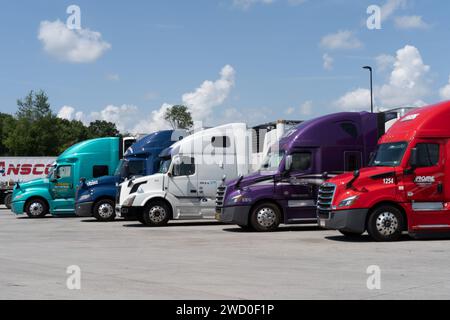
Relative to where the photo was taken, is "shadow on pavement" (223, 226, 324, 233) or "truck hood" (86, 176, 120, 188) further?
"truck hood" (86, 176, 120, 188)

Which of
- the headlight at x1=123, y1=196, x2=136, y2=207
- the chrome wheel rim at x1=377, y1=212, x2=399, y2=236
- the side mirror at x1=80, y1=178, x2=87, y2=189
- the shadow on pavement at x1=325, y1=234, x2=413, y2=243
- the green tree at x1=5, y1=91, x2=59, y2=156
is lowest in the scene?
the shadow on pavement at x1=325, y1=234, x2=413, y2=243

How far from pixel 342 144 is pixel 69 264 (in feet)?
31.2

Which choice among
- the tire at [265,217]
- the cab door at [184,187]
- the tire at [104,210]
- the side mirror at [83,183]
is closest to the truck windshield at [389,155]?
the tire at [265,217]

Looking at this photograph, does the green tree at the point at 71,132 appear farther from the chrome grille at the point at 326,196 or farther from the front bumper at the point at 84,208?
the chrome grille at the point at 326,196

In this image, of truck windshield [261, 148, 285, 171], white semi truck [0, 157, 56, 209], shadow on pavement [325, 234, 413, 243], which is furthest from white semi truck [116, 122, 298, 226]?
white semi truck [0, 157, 56, 209]

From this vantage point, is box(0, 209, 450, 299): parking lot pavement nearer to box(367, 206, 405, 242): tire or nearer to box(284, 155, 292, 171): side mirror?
box(367, 206, 405, 242): tire

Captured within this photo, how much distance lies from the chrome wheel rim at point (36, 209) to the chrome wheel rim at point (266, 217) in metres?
12.2

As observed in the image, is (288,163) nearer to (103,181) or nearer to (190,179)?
(190,179)

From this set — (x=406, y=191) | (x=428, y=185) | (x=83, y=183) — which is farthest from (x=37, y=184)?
(x=428, y=185)

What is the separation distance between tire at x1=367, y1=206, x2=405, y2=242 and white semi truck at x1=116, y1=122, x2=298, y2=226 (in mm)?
6421

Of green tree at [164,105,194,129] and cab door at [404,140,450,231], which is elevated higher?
green tree at [164,105,194,129]

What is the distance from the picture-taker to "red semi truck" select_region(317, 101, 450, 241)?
47.3ft

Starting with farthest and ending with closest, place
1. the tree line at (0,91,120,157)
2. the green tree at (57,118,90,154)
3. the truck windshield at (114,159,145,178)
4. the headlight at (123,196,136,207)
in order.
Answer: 1. the green tree at (57,118,90,154)
2. the tree line at (0,91,120,157)
3. the truck windshield at (114,159,145,178)
4. the headlight at (123,196,136,207)
